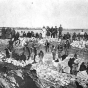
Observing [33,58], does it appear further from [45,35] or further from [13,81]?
[45,35]

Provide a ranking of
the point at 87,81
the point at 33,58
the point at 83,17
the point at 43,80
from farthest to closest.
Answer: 1. the point at 33,58
2. the point at 83,17
3. the point at 43,80
4. the point at 87,81

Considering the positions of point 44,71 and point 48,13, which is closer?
point 44,71

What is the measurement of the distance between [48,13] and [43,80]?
301 cm

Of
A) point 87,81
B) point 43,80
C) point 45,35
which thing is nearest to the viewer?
point 87,81

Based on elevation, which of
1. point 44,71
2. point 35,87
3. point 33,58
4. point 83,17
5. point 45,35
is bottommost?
point 35,87

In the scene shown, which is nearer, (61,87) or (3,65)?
(61,87)

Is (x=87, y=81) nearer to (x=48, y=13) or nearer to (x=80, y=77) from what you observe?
(x=80, y=77)

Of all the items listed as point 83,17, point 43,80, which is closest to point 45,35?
point 83,17

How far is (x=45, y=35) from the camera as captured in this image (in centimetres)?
904

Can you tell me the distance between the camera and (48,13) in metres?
5.74

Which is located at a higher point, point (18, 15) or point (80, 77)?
point (18, 15)

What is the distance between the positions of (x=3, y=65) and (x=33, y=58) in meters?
1.39

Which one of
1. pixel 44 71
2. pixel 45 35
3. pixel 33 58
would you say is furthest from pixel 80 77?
pixel 45 35

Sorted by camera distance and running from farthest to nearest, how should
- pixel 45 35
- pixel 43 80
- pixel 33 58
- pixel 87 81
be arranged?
pixel 45 35, pixel 33 58, pixel 43 80, pixel 87 81
